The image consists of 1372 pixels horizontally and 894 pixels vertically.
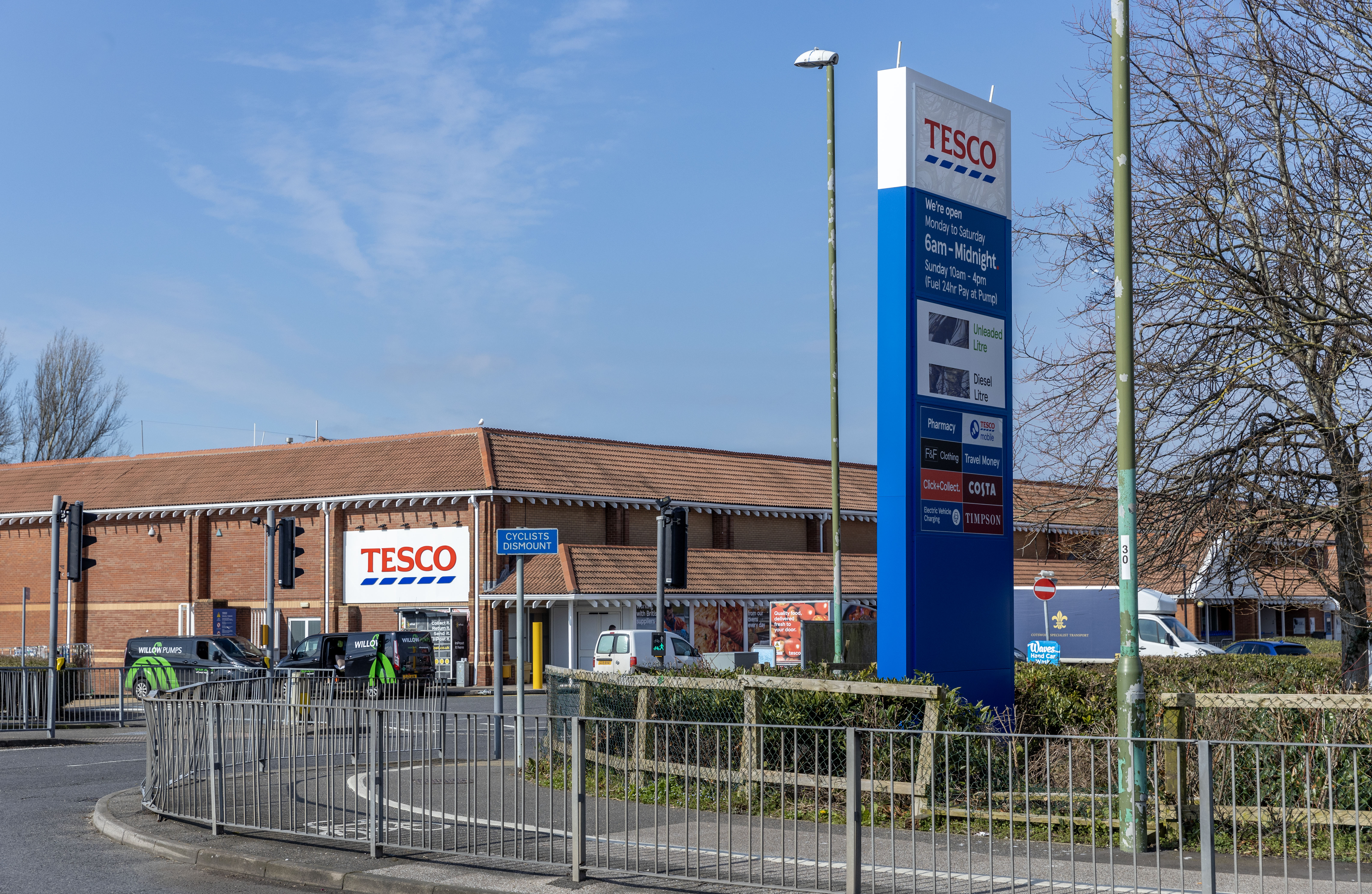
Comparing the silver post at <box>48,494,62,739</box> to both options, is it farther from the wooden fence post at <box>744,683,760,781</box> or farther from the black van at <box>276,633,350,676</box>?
the wooden fence post at <box>744,683,760,781</box>

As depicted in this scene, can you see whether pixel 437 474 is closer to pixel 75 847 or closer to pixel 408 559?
pixel 408 559

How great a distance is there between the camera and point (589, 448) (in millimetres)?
46219

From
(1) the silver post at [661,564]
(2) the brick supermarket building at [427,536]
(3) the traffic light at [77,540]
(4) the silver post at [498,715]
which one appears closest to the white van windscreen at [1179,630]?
(2) the brick supermarket building at [427,536]

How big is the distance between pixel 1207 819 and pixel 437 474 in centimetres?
3703

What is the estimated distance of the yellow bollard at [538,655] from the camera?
19.0 metres

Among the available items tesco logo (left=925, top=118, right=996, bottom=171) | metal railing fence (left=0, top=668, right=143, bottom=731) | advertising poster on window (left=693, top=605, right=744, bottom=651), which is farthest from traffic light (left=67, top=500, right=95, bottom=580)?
advertising poster on window (left=693, top=605, right=744, bottom=651)

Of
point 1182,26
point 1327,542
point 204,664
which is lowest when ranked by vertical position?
point 204,664

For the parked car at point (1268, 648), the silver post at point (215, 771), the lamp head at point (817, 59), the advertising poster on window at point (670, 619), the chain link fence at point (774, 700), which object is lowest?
the parked car at point (1268, 648)

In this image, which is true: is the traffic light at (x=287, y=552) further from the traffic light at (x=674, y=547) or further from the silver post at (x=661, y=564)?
the traffic light at (x=674, y=547)

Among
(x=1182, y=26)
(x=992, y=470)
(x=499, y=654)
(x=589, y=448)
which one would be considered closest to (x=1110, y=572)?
(x=992, y=470)

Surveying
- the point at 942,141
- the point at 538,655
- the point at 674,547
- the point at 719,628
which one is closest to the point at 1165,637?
the point at 719,628

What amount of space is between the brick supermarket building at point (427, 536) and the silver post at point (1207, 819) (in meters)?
32.4

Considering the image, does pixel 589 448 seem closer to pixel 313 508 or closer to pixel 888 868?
pixel 313 508

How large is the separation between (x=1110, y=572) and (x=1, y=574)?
148 ft
